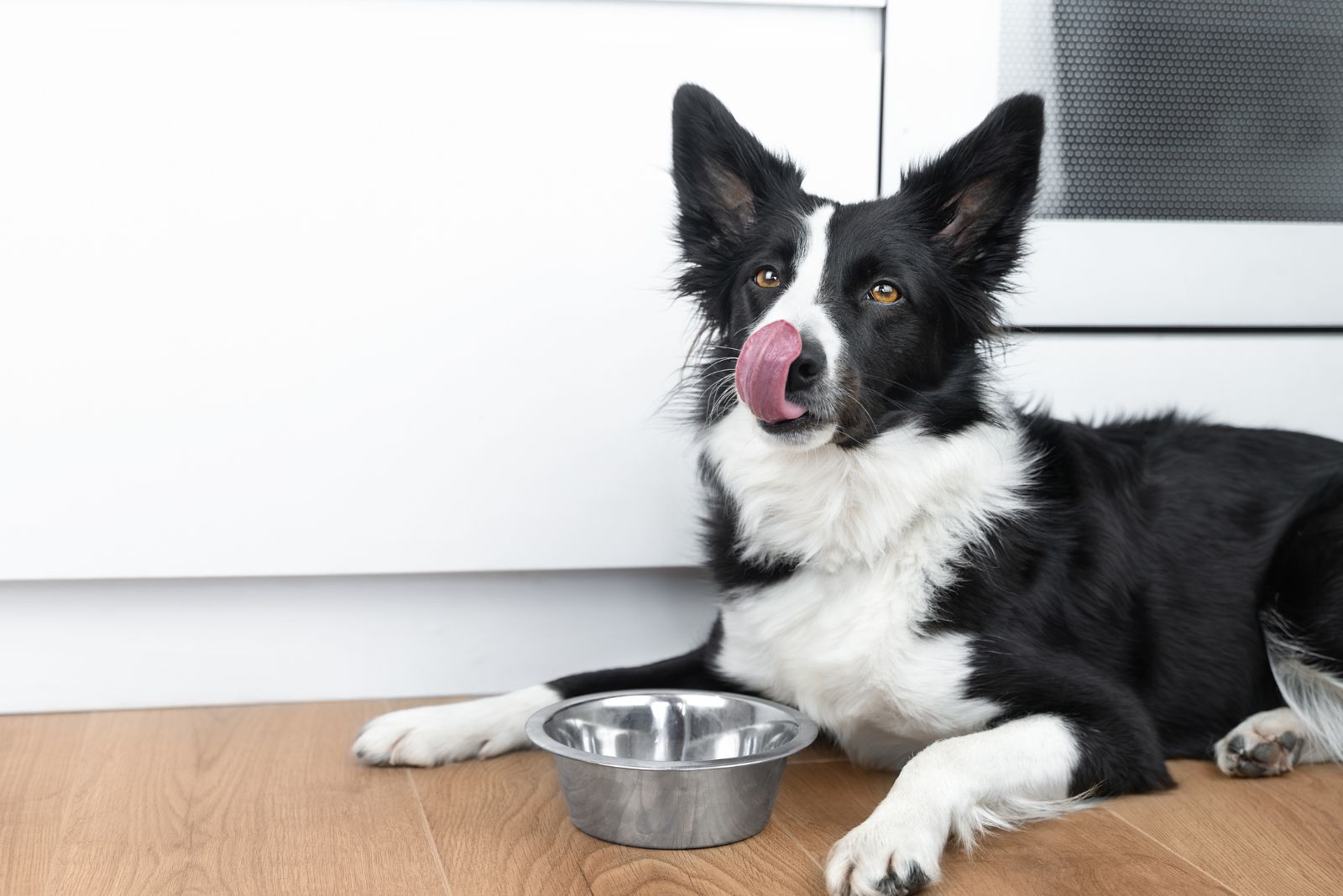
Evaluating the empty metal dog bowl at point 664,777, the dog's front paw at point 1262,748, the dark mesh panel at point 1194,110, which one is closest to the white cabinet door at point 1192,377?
the dark mesh panel at point 1194,110

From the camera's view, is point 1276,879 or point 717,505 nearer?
point 1276,879

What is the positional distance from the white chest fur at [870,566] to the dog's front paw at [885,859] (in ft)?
1.09

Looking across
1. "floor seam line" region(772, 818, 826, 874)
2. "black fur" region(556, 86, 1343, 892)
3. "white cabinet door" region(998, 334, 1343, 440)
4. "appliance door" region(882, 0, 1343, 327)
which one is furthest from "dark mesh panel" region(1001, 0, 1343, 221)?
"floor seam line" region(772, 818, 826, 874)

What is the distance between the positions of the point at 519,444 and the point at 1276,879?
1465mm

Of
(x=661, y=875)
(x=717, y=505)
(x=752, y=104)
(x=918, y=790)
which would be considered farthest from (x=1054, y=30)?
(x=661, y=875)

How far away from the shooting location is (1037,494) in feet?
6.61

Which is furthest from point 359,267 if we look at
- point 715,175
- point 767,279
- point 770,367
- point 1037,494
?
point 1037,494

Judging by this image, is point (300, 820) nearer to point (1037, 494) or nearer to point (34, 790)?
point (34, 790)

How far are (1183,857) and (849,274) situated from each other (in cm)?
96

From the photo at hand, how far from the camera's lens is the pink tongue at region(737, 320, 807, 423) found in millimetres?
1696

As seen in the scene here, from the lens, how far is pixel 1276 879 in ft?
5.18

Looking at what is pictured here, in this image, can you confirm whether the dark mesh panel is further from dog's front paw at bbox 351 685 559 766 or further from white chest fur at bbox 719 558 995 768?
dog's front paw at bbox 351 685 559 766

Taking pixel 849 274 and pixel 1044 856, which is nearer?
pixel 1044 856

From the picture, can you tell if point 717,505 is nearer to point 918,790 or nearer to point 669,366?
point 669,366
